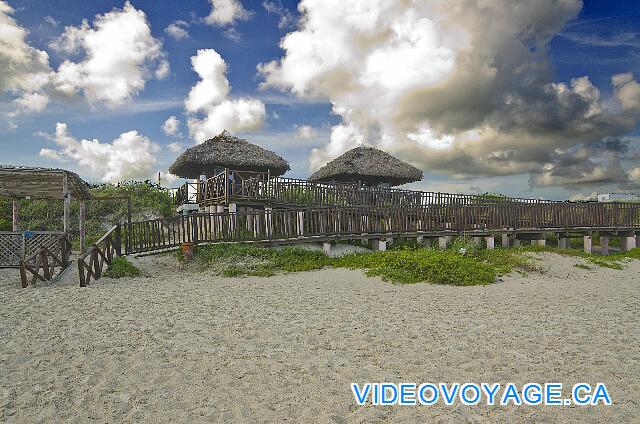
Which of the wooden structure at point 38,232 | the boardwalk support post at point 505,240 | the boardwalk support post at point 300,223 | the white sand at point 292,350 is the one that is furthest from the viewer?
the boardwalk support post at point 505,240

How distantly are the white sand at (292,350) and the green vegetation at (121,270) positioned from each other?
2.64 m

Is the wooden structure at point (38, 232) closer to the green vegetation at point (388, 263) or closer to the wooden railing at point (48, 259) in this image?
the wooden railing at point (48, 259)

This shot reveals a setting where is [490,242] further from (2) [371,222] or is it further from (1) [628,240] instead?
(1) [628,240]

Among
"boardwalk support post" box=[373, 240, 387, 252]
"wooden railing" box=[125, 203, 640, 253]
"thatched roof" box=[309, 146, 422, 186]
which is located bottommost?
"boardwalk support post" box=[373, 240, 387, 252]

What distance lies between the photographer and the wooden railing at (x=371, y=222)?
16547 mm

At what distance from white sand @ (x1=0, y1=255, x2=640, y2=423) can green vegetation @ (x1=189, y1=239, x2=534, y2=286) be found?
1.73 meters

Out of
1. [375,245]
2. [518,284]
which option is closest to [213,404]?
[518,284]

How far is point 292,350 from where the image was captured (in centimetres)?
597

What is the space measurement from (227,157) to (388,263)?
13854 mm

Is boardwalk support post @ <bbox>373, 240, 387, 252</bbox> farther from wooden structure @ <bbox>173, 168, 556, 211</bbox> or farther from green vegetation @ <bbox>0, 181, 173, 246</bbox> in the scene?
green vegetation @ <bbox>0, 181, 173, 246</bbox>

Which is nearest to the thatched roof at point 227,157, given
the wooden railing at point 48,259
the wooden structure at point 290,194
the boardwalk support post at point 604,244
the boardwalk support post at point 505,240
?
the wooden structure at point 290,194

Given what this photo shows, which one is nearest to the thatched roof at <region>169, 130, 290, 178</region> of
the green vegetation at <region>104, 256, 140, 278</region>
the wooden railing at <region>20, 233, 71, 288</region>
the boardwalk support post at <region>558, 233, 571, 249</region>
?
the wooden railing at <region>20, 233, 71, 288</region>

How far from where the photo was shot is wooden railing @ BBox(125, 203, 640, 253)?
16547 mm

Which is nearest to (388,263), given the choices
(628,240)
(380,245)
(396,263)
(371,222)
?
(396,263)
